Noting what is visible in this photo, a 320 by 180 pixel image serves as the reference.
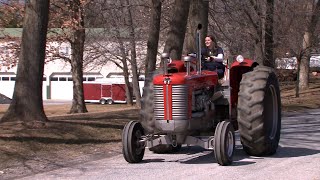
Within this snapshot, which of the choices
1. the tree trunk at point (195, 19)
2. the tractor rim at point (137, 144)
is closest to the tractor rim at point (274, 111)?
the tractor rim at point (137, 144)

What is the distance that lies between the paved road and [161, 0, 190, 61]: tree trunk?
7737 millimetres

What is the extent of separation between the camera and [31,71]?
14000mm

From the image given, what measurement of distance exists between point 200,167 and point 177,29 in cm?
1034

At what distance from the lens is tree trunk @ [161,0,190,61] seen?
66.2 feet

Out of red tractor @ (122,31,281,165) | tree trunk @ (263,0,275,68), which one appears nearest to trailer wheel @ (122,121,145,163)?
red tractor @ (122,31,281,165)

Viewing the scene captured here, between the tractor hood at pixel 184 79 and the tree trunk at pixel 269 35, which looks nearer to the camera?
the tractor hood at pixel 184 79

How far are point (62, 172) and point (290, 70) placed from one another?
5225cm

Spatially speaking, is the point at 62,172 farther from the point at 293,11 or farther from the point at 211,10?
the point at 293,11

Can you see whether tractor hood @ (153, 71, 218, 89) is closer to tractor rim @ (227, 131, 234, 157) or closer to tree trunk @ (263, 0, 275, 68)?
tractor rim @ (227, 131, 234, 157)

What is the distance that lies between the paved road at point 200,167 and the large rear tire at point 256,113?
0.24 metres

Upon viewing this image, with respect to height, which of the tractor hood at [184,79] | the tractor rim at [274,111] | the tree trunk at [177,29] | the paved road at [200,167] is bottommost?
the paved road at [200,167]

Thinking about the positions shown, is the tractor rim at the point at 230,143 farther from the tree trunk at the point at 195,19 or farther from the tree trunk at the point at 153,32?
the tree trunk at the point at 153,32

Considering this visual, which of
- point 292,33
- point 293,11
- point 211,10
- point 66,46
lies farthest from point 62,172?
point 66,46

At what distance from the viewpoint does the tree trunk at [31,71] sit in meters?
13.9
